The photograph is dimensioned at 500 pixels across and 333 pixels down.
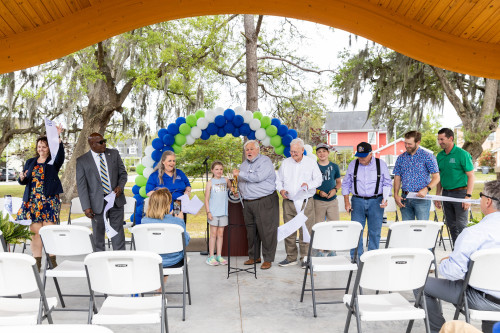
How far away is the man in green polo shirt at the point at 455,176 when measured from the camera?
17.8 feet

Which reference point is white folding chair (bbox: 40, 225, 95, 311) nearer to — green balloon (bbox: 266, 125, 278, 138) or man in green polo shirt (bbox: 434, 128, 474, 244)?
green balloon (bbox: 266, 125, 278, 138)

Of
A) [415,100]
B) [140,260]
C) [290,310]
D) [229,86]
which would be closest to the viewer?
[140,260]

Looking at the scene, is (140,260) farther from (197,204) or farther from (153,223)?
(197,204)

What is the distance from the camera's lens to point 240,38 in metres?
13.0

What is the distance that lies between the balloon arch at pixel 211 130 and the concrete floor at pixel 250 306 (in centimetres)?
185

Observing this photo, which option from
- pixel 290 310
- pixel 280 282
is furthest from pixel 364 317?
pixel 280 282

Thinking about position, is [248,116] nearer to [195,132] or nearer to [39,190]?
[195,132]

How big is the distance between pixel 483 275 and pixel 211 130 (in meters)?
4.43

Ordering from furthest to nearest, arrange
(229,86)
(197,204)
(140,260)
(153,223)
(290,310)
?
(229,86) < (197,204) < (290,310) < (153,223) < (140,260)

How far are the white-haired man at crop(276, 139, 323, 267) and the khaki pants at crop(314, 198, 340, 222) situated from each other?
0.10 m

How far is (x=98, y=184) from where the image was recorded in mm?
4984

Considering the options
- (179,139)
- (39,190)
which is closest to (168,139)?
(179,139)

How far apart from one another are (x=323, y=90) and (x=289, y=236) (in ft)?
24.6

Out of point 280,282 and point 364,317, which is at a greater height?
point 364,317
